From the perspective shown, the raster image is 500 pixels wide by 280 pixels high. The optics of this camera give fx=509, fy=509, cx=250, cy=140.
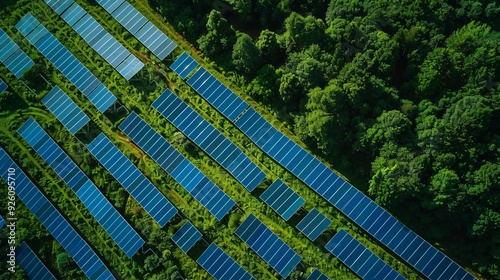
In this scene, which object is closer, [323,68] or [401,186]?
[401,186]

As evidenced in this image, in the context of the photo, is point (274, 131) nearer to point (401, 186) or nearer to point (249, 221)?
point (249, 221)

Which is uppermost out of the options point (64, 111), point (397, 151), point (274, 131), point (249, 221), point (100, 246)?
point (397, 151)

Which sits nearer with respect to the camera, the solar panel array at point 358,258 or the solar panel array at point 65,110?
the solar panel array at point 358,258

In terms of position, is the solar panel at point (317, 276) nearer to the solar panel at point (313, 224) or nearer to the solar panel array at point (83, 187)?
the solar panel at point (313, 224)

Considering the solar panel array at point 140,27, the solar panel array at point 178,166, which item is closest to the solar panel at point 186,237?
the solar panel array at point 178,166

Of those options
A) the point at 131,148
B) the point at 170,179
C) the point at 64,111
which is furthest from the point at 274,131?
the point at 64,111

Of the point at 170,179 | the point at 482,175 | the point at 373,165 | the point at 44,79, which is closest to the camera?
the point at 482,175

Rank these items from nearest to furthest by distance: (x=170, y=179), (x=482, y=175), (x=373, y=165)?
(x=482, y=175) < (x=373, y=165) < (x=170, y=179)
